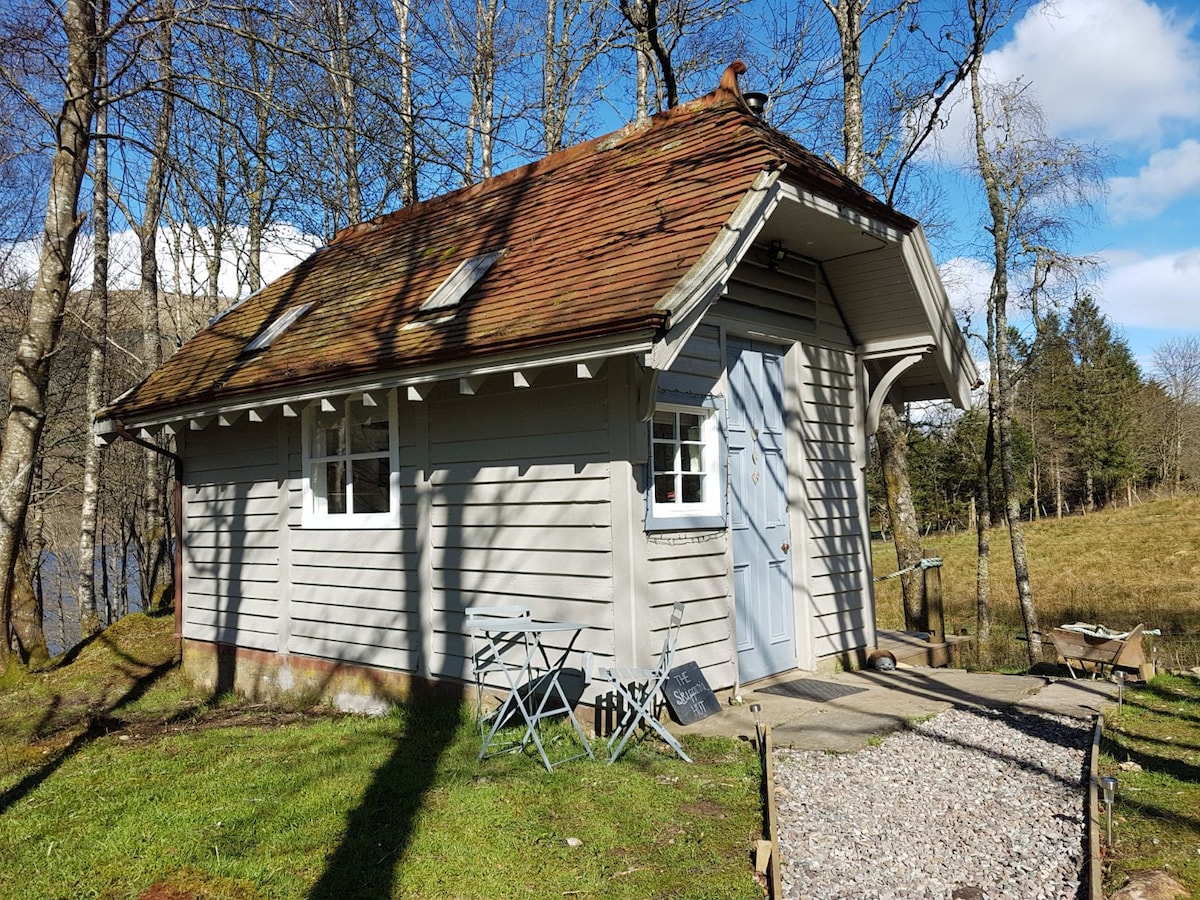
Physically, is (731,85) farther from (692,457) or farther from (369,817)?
(369,817)

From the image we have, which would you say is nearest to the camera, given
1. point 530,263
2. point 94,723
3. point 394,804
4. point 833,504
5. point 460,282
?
point 394,804

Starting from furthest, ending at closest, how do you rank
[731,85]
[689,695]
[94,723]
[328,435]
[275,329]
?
[275,329] → [328,435] → [94,723] → [731,85] → [689,695]

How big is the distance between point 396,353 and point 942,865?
5293 millimetres

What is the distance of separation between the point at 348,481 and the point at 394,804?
4073 millimetres

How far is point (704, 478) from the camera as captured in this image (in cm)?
697

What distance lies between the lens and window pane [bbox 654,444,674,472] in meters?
6.61

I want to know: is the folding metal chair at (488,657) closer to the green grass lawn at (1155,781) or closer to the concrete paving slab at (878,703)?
the concrete paving slab at (878,703)

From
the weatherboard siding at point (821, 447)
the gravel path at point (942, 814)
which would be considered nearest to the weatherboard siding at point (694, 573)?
the weatherboard siding at point (821, 447)

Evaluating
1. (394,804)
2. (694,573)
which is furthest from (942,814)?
(394,804)

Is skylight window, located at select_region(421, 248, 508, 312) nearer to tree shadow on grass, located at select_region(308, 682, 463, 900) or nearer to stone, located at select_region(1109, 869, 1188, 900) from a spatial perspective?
tree shadow on grass, located at select_region(308, 682, 463, 900)

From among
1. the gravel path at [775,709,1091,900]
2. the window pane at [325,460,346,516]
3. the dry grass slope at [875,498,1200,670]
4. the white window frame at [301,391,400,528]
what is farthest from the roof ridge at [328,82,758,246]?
the dry grass slope at [875,498,1200,670]

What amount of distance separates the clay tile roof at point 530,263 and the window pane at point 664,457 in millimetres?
1331

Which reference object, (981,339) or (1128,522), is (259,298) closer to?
(981,339)

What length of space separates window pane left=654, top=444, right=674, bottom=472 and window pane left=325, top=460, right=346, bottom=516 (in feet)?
12.2
